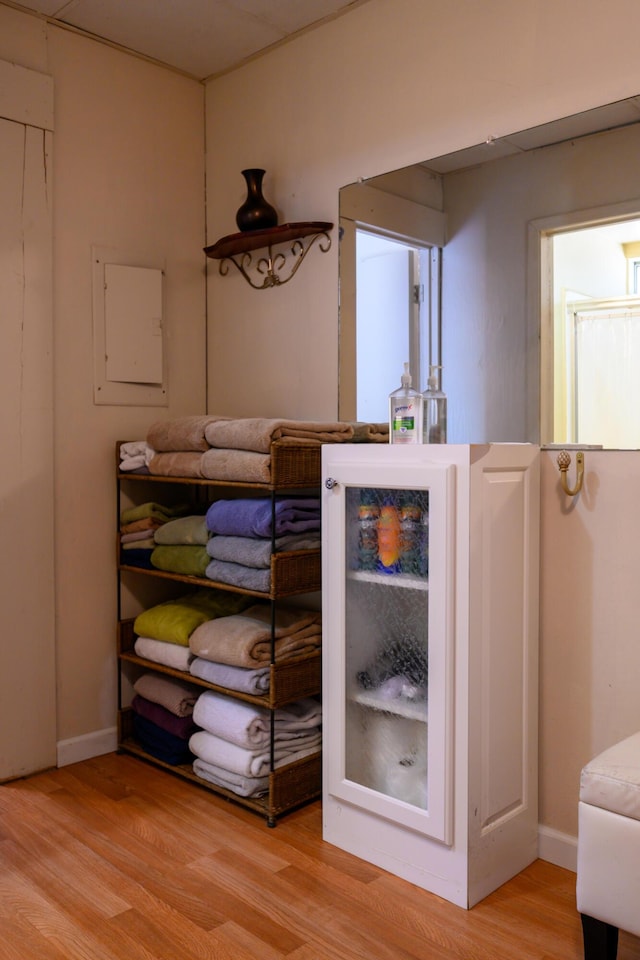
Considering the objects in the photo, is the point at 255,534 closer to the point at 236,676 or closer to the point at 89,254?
the point at 236,676

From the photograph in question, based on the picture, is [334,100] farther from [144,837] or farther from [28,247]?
[144,837]

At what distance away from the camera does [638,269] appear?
1.88m

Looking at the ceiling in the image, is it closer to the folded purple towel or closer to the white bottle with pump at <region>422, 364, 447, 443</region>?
the white bottle with pump at <region>422, 364, 447, 443</region>

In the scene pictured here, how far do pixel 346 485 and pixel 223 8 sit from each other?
155 cm

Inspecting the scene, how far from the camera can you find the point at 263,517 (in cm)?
228

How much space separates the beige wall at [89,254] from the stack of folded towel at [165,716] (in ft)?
0.58

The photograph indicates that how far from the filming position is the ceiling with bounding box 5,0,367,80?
8.24 feet

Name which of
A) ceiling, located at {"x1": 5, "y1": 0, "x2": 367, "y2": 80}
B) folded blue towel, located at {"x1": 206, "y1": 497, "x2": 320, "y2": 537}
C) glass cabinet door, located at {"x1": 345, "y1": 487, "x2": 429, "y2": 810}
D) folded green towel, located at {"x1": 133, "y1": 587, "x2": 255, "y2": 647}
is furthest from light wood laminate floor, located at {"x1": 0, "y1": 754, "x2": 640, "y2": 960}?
ceiling, located at {"x1": 5, "y1": 0, "x2": 367, "y2": 80}

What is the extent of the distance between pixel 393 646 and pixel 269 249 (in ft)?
4.81

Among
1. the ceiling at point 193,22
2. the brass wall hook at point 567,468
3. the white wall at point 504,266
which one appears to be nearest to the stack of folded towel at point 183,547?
the white wall at point 504,266

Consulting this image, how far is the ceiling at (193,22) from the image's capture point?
2512mm

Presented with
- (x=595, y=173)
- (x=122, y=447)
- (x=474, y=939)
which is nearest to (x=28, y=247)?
Result: (x=122, y=447)

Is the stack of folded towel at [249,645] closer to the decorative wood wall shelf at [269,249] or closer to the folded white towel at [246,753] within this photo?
the folded white towel at [246,753]

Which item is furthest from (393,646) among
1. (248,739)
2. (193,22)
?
(193,22)
